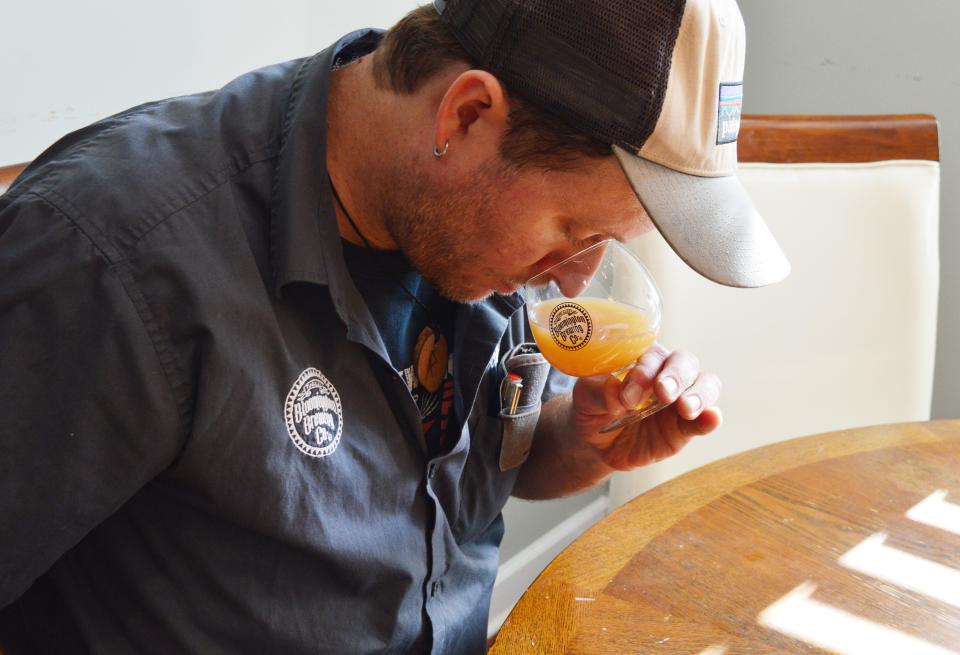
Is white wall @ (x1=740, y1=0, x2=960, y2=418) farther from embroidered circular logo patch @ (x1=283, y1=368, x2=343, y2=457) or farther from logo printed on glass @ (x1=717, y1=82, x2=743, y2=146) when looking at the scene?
embroidered circular logo patch @ (x1=283, y1=368, x2=343, y2=457)

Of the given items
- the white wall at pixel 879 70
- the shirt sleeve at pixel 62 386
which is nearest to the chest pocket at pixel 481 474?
the shirt sleeve at pixel 62 386

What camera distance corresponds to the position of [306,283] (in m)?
0.90

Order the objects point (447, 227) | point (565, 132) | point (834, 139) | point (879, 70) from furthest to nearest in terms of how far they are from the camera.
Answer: point (879, 70), point (834, 139), point (447, 227), point (565, 132)

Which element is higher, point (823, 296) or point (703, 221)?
point (703, 221)

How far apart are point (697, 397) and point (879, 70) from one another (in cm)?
139

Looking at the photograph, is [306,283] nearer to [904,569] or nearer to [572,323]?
[572,323]

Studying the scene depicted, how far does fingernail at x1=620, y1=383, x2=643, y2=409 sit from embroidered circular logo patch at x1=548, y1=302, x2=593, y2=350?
0.22ft

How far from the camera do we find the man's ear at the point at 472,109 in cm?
89

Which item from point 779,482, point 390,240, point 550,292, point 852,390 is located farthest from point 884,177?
point 390,240

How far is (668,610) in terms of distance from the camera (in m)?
0.85

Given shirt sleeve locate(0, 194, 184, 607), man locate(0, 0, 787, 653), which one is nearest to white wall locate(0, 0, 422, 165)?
man locate(0, 0, 787, 653)

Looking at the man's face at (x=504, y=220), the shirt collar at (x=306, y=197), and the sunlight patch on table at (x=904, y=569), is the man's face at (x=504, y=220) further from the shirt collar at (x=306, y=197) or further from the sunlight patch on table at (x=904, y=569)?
the sunlight patch on table at (x=904, y=569)

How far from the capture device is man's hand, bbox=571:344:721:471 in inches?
41.5

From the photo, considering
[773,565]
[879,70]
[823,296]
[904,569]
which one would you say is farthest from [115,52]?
[879,70]
